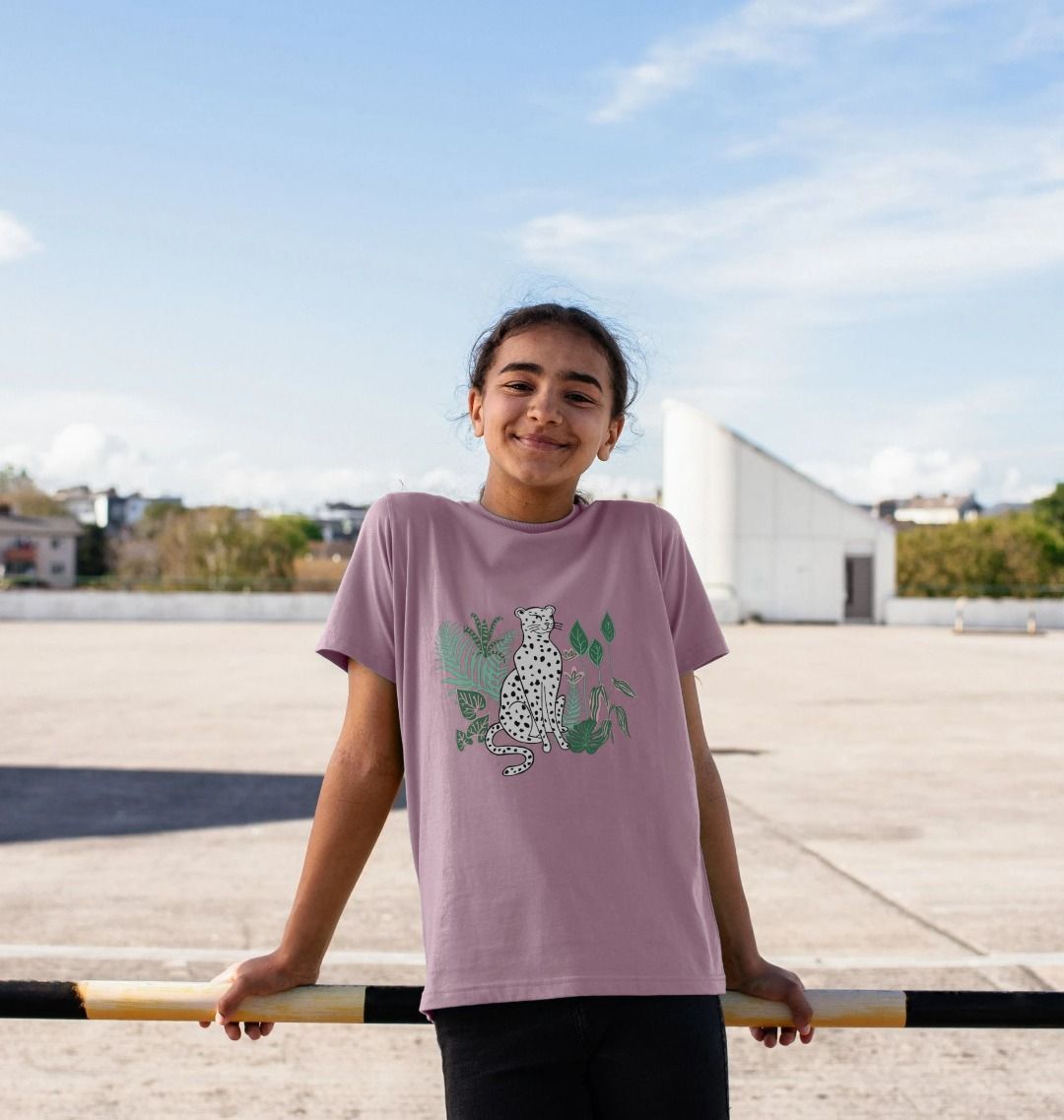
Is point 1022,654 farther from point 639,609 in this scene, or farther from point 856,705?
point 639,609

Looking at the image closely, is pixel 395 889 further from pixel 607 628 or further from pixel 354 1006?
pixel 607 628

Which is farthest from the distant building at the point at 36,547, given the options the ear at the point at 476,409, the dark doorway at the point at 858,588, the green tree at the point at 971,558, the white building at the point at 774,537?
the ear at the point at 476,409

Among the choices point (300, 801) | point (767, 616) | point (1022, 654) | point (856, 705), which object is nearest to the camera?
point (300, 801)

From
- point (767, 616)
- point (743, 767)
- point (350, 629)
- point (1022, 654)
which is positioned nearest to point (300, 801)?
point (743, 767)

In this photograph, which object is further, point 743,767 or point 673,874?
point 743,767

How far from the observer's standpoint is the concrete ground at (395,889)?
4.14 meters

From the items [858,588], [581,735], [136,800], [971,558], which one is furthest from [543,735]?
[971,558]

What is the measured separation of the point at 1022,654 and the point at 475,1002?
1127 inches

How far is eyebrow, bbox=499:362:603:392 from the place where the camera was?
1774mm

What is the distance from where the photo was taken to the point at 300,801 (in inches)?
362

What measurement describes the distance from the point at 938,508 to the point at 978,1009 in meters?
168

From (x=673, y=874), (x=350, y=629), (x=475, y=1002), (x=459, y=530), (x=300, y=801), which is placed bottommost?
(x=300, y=801)

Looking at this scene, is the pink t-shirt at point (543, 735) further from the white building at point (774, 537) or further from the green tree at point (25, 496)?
the green tree at point (25, 496)

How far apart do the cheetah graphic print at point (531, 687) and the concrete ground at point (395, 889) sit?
275 centimetres
